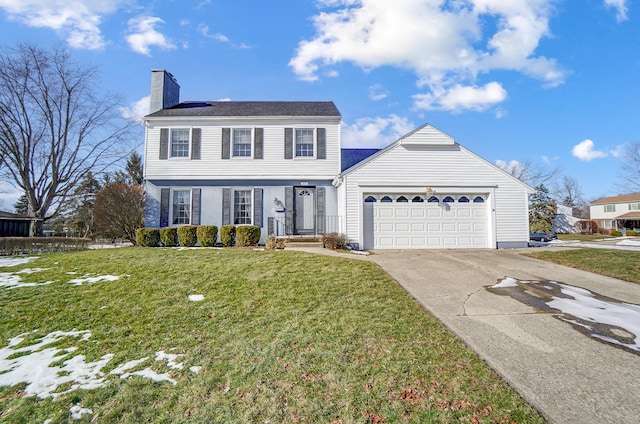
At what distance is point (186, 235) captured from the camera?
12.4m

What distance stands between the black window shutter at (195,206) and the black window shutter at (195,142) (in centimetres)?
167

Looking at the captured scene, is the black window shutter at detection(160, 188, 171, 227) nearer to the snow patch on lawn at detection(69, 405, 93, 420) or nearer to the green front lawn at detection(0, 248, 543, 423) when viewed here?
the green front lawn at detection(0, 248, 543, 423)

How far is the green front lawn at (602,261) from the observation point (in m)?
7.68

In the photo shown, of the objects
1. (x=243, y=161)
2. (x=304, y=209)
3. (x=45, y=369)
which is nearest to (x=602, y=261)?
(x=304, y=209)

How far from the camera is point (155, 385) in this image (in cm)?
304

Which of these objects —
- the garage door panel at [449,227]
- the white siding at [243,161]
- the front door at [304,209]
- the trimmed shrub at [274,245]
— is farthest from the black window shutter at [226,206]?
the garage door panel at [449,227]

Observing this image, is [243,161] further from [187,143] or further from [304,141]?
[304,141]

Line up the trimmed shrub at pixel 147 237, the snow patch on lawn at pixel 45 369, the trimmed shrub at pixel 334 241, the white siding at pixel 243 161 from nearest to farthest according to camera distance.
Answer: the snow patch on lawn at pixel 45 369 < the trimmed shrub at pixel 334 241 < the trimmed shrub at pixel 147 237 < the white siding at pixel 243 161

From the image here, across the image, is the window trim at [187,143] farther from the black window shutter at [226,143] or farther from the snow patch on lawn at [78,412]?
the snow patch on lawn at [78,412]

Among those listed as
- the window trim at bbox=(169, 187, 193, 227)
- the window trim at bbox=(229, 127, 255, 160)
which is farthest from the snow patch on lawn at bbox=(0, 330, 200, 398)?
the window trim at bbox=(229, 127, 255, 160)

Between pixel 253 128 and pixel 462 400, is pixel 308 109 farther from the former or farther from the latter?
pixel 462 400

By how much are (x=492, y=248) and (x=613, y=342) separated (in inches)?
352

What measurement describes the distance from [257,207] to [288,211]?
1452 millimetres

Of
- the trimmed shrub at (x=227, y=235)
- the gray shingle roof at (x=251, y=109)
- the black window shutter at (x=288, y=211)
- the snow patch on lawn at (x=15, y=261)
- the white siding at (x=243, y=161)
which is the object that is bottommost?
the snow patch on lawn at (x=15, y=261)
